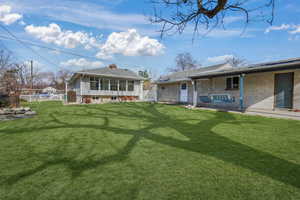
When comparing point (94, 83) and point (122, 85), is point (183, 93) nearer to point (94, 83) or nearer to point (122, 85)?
point (122, 85)

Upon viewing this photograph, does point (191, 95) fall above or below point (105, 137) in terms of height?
above

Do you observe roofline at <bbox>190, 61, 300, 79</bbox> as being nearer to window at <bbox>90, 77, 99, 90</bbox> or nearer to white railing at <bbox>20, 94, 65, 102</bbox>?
window at <bbox>90, 77, 99, 90</bbox>

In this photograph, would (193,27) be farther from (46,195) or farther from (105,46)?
(105,46)

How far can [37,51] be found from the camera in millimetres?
18844

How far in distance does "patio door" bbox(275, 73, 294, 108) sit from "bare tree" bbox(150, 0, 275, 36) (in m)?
5.44

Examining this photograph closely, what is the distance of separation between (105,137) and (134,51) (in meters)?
25.7

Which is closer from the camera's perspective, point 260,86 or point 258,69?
point 258,69

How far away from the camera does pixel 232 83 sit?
1013cm

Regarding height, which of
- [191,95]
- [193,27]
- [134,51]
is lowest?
[191,95]

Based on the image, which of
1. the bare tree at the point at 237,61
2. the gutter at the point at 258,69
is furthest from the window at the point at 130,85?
the bare tree at the point at 237,61

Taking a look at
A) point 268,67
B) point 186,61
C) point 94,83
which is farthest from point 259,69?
point 186,61

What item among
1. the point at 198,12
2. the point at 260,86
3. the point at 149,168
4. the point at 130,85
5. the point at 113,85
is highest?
the point at 198,12

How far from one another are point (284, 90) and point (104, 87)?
15.4 metres

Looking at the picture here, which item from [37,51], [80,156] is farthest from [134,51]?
[80,156]
